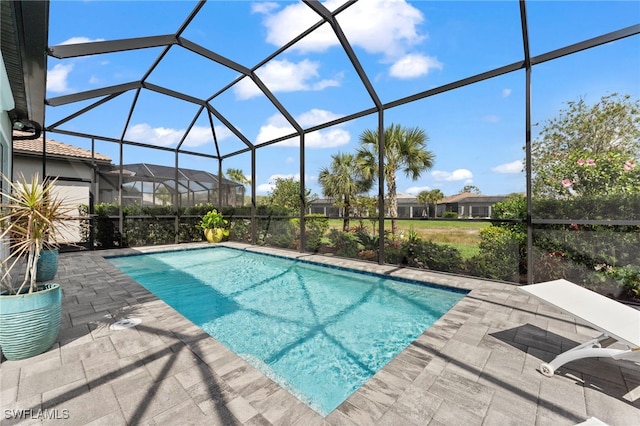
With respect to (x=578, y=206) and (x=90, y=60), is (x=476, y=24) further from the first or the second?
(x=90, y=60)

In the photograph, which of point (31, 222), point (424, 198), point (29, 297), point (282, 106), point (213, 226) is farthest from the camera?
point (213, 226)

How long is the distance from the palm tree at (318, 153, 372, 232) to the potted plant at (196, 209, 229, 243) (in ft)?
14.9

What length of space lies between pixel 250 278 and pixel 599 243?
6.38 metres

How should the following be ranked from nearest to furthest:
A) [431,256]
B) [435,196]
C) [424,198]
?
1. [431,256]
2. [435,196]
3. [424,198]

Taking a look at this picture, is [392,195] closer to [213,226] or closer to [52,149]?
[213,226]

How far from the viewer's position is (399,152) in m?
8.27

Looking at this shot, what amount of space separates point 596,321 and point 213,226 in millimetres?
11044

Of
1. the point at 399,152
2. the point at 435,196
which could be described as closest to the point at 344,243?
the point at 435,196

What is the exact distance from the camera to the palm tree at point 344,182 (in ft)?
30.9

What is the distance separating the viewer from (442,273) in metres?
5.74

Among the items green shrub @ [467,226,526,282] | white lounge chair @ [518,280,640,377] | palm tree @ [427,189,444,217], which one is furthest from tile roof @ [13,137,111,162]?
white lounge chair @ [518,280,640,377]

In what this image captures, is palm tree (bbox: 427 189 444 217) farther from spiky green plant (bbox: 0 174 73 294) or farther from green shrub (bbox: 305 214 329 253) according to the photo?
spiky green plant (bbox: 0 174 73 294)

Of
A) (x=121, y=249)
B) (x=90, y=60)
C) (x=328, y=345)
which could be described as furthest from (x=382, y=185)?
(x=121, y=249)

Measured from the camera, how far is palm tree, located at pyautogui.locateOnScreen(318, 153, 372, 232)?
30.9 ft
